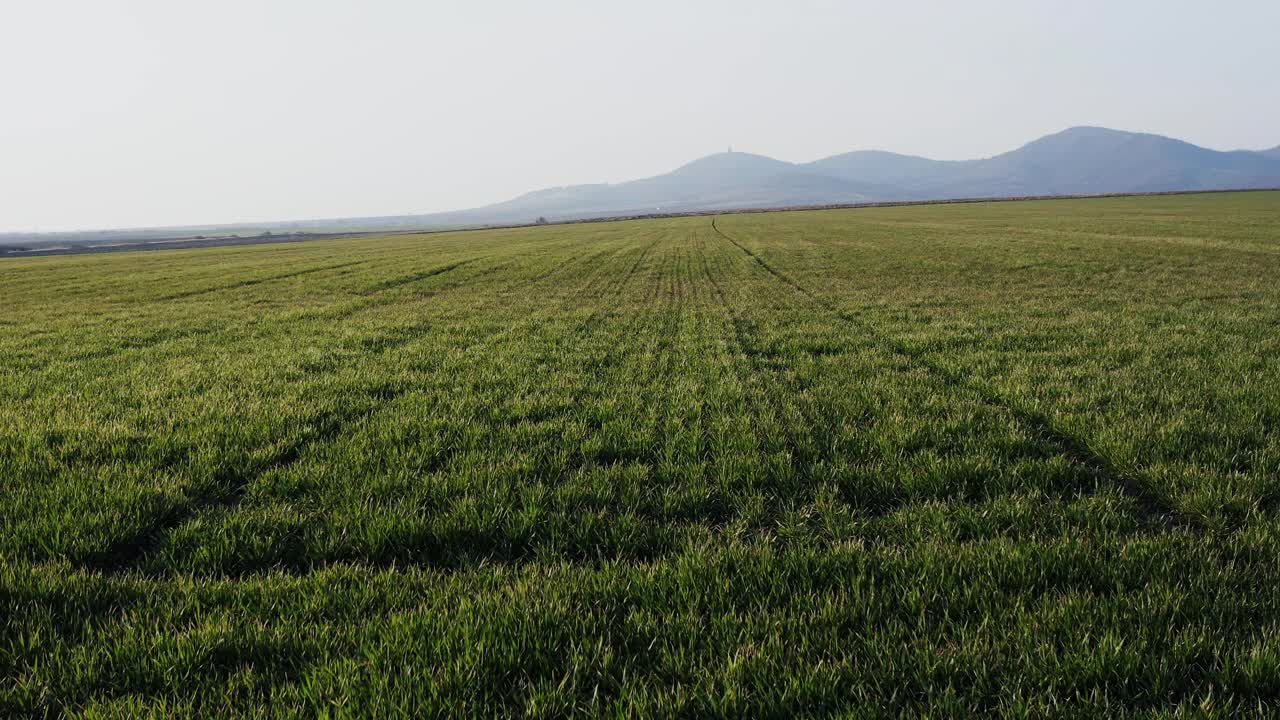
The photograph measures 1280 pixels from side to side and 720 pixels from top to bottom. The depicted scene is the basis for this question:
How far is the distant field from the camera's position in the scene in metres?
2.73

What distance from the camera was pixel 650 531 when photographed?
4.25m

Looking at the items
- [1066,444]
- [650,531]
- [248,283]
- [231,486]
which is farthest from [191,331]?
[1066,444]

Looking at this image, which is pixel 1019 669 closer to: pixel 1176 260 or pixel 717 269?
pixel 717 269

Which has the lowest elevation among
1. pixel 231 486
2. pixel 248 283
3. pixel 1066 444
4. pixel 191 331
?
Answer: pixel 1066 444

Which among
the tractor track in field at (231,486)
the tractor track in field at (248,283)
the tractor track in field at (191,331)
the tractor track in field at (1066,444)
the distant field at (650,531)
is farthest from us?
the tractor track in field at (248,283)

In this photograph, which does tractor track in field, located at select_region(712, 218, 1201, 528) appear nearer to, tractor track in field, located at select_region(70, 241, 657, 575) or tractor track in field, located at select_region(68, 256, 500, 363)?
tractor track in field, located at select_region(70, 241, 657, 575)

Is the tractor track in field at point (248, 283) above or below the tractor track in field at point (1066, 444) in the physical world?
above

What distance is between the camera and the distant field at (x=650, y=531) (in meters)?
2.73

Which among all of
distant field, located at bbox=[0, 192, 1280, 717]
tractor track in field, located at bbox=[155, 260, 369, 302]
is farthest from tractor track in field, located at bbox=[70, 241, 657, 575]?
tractor track in field, located at bbox=[155, 260, 369, 302]

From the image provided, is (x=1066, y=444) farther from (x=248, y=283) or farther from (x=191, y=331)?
(x=248, y=283)

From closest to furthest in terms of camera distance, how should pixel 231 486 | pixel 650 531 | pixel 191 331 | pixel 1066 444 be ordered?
pixel 650 531
pixel 231 486
pixel 1066 444
pixel 191 331

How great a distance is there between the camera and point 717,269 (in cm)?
2883

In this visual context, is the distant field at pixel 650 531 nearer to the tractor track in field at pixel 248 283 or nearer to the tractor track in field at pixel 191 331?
the tractor track in field at pixel 191 331

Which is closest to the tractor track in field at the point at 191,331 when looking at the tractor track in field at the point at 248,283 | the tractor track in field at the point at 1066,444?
the tractor track in field at the point at 248,283
